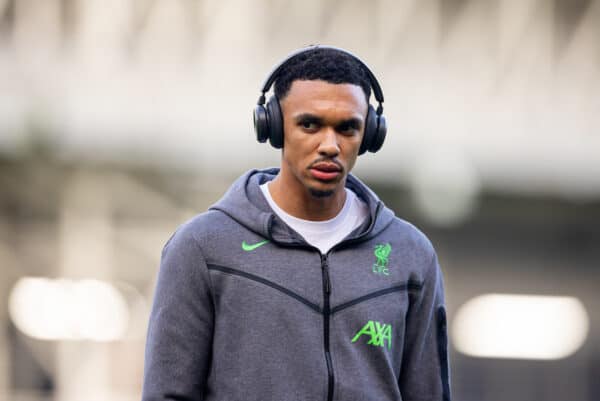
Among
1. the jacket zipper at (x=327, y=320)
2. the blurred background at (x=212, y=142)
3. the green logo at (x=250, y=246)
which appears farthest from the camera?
the blurred background at (x=212, y=142)

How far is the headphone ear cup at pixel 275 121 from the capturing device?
10.3 ft

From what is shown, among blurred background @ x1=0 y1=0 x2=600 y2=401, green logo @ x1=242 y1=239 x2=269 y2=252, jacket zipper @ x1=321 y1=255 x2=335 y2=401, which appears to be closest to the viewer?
jacket zipper @ x1=321 y1=255 x2=335 y2=401

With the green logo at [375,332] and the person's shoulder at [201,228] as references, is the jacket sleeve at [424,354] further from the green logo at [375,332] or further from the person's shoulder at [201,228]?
the person's shoulder at [201,228]

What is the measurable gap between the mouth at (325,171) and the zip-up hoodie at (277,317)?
7.4 inches

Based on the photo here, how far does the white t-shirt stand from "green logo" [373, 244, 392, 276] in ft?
0.29

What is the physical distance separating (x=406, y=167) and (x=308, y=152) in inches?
400

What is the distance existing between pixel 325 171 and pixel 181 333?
55 cm

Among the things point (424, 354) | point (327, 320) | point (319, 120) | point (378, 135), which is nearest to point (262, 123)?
point (319, 120)

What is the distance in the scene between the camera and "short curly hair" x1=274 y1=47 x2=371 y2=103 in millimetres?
3096

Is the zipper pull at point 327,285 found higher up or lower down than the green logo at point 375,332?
higher up

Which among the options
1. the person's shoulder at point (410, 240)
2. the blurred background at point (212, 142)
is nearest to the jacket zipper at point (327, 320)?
the person's shoulder at point (410, 240)

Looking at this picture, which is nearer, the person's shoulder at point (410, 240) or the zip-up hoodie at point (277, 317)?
the zip-up hoodie at point (277, 317)

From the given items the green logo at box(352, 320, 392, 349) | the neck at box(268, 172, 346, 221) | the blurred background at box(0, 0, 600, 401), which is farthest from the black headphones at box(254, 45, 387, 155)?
the blurred background at box(0, 0, 600, 401)

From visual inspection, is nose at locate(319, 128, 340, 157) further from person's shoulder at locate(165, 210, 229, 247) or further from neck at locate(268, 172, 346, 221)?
person's shoulder at locate(165, 210, 229, 247)
